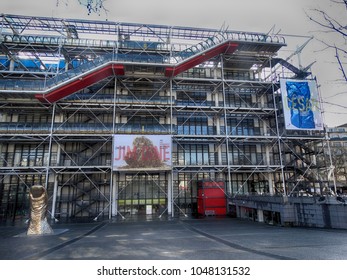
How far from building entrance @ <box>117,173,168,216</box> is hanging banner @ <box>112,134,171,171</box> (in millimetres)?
2379

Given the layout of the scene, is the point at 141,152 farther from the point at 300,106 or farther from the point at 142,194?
the point at 300,106

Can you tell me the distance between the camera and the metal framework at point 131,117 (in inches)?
756

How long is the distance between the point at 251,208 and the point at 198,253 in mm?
11524

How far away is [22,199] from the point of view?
64.5ft

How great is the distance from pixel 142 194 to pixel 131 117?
743 cm

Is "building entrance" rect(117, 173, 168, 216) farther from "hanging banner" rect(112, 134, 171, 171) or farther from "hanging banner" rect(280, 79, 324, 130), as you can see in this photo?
"hanging banner" rect(280, 79, 324, 130)

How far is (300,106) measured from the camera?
68.2 feet

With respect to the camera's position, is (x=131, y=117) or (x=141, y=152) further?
(x=131, y=117)

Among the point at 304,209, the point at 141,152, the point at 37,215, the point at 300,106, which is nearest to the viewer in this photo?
the point at 37,215

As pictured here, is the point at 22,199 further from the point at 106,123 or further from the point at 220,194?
the point at 220,194

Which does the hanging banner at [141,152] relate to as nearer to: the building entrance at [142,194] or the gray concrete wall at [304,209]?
the building entrance at [142,194]

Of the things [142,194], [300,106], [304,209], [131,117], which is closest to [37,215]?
[142,194]

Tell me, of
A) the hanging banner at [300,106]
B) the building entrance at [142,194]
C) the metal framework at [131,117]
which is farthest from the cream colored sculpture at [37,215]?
the hanging banner at [300,106]

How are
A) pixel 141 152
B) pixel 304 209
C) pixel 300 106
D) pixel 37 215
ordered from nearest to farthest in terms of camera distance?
pixel 37 215 → pixel 304 209 → pixel 141 152 → pixel 300 106
